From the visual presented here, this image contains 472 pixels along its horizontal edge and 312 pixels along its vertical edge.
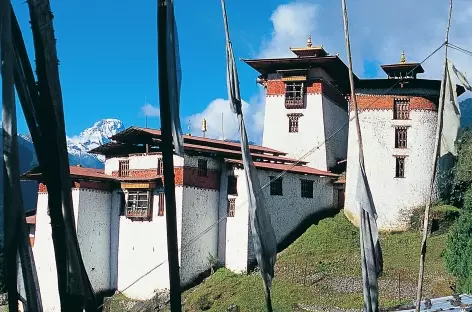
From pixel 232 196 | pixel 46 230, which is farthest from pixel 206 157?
pixel 46 230

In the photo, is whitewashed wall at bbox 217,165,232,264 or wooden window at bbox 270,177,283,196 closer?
whitewashed wall at bbox 217,165,232,264

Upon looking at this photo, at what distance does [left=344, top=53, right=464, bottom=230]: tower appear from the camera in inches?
1244

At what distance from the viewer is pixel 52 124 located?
5.84 metres

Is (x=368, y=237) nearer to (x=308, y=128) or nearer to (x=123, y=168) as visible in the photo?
(x=123, y=168)

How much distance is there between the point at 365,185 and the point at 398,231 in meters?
24.9

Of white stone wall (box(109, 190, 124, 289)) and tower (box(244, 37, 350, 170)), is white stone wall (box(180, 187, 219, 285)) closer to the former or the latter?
white stone wall (box(109, 190, 124, 289))

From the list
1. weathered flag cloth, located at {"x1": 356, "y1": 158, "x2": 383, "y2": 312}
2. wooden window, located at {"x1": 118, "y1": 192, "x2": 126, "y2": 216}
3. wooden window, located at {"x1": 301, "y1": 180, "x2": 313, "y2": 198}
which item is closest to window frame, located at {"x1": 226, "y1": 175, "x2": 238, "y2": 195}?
wooden window, located at {"x1": 301, "y1": 180, "x2": 313, "y2": 198}

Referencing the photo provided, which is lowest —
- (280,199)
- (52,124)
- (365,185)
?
(280,199)

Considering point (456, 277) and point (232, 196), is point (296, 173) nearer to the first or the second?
point (232, 196)

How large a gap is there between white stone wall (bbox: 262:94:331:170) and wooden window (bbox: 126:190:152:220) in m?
10.5

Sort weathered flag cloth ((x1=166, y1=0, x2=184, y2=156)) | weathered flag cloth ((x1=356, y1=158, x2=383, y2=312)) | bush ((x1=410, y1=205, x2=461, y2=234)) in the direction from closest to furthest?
1. weathered flag cloth ((x1=166, y1=0, x2=184, y2=156))
2. weathered flag cloth ((x1=356, y1=158, x2=383, y2=312))
3. bush ((x1=410, y1=205, x2=461, y2=234))

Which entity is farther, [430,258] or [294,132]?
[294,132]

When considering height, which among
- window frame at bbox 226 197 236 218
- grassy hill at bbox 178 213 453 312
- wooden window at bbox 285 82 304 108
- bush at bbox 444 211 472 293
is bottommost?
grassy hill at bbox 178 213 453 312

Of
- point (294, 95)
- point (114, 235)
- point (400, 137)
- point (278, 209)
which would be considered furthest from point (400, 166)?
point (114, 235)
